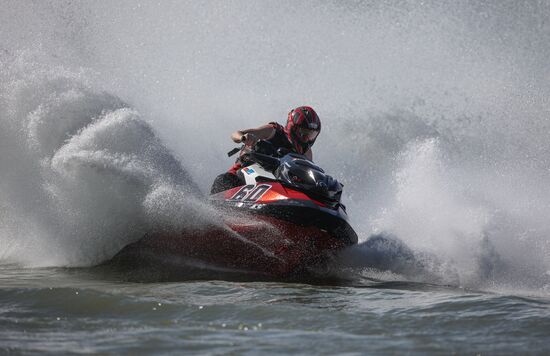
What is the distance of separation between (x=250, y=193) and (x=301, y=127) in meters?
1.52

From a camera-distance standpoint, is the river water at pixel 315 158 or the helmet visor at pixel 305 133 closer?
the river water at pixel 315 158

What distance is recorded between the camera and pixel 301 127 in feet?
26.8

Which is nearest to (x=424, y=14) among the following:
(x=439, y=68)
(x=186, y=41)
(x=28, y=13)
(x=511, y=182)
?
(x=439, y=68)

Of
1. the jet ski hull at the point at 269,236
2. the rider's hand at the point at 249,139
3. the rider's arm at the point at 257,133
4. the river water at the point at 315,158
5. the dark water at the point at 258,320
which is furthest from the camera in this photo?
the rider's arm at the point at 257,133

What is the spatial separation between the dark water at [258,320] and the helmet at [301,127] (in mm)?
2580

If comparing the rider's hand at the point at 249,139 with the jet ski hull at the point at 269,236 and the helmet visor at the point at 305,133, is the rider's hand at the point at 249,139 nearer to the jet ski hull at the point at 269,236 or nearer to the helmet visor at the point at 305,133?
the helmet visor at the point at 305,133

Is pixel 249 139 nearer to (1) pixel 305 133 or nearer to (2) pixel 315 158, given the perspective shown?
(1) pixel 305 133

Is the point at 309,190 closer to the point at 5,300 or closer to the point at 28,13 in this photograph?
the point at 5,300

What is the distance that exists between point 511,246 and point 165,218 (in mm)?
4356

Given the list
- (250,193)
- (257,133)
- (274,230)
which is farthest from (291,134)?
(274,230)

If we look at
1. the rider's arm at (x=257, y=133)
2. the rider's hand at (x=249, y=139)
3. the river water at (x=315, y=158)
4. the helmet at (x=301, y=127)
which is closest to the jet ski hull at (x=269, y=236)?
the river water at (x=315, y=158)

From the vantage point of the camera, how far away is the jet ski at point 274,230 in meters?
6.55

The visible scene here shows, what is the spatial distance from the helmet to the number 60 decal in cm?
134

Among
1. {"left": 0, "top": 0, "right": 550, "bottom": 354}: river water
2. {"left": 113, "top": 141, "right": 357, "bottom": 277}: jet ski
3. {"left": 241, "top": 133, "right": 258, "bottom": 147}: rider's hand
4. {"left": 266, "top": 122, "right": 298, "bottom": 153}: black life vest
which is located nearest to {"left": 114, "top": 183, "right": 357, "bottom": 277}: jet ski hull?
{"left": 113, "top": 141, "right": 357, "bottom": 277}: jet ski
